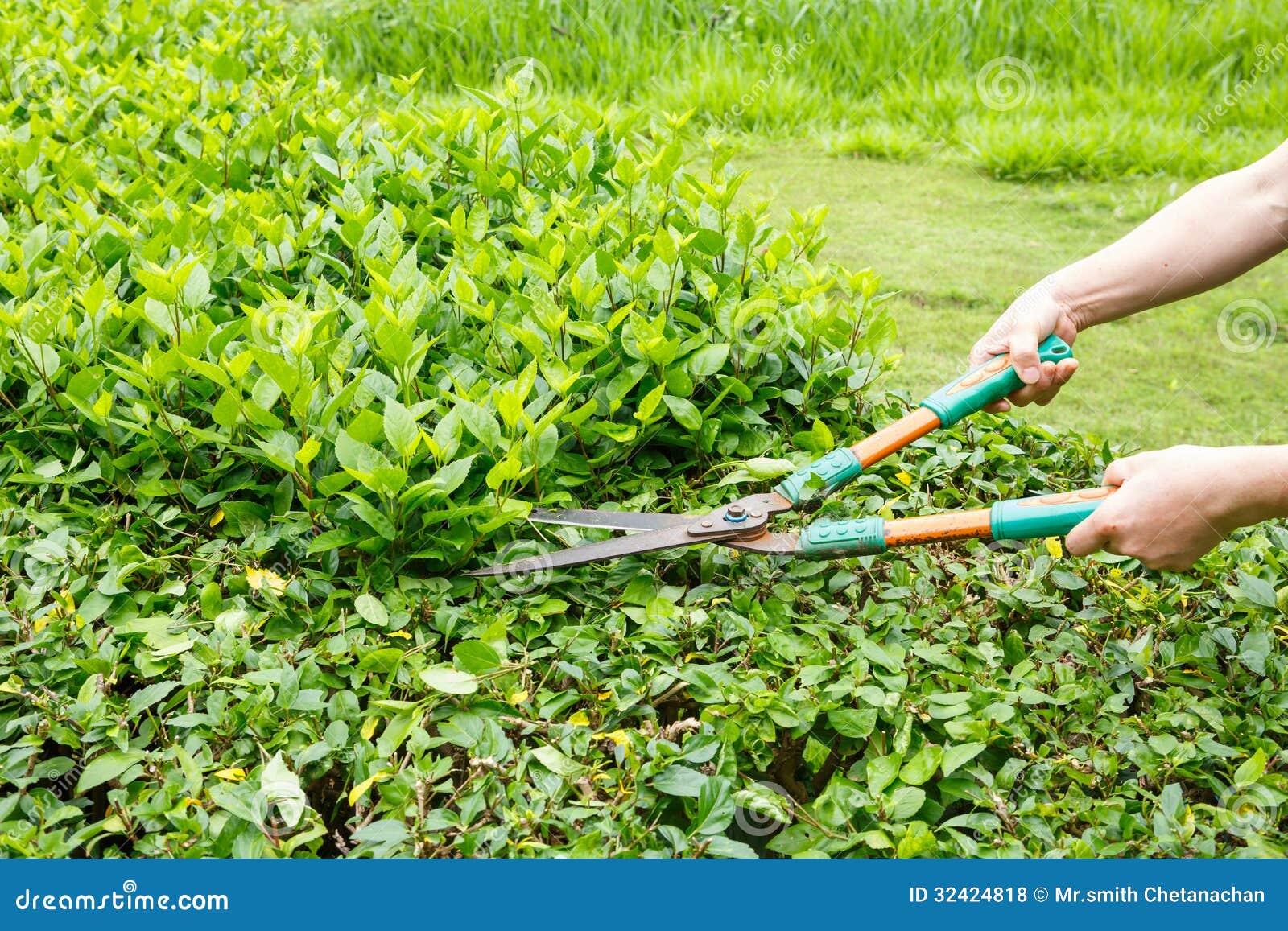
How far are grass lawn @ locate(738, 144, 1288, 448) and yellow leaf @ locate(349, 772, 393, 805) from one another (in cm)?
257

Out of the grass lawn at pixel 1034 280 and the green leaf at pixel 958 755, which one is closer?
the green leaf at pixel 958 755

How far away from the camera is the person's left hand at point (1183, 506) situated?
188cm

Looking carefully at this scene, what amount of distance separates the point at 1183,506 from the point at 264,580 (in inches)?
63.0

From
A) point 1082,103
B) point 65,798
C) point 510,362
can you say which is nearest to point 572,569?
point 510,362

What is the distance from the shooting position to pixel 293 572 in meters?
2.07

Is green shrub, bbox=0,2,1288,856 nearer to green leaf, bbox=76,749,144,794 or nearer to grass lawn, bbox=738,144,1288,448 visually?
green leaf, bbox=76,749,144,794

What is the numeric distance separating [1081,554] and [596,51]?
5076 millimetres

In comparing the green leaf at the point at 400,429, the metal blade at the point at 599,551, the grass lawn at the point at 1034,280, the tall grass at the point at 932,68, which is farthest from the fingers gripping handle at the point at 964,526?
the tall grass at the point at 932,68

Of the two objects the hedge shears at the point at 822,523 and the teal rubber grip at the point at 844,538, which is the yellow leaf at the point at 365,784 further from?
the teal rubber grip at the point at 844,538

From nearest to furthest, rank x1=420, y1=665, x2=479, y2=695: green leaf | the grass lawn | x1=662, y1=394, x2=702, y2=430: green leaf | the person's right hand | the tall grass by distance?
1. x1=420, y1=665, x2=479, y2=695: green leaf
2. x1=662, y1=394, x2=702, y2=430: green leaf
3. the person's right hand
4. the grass lawn
5. the tall grass

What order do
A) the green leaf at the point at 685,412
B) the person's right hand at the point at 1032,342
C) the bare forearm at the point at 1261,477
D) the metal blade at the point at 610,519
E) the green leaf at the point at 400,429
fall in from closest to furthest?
the bare forearm at the point at 1261,477 → the green leaf at the point at 400,429 → the metal blade at the point at 610,519 → the green leaf at the point at 685,412 → the person's right hand at the point at 1032,342

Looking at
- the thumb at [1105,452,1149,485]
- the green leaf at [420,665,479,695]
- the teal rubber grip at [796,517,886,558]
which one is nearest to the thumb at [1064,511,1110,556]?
the thumb at [1105,452,1149,485]

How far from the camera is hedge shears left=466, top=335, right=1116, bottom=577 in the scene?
6.52 feet

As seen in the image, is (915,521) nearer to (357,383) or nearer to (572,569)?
(572,569)
